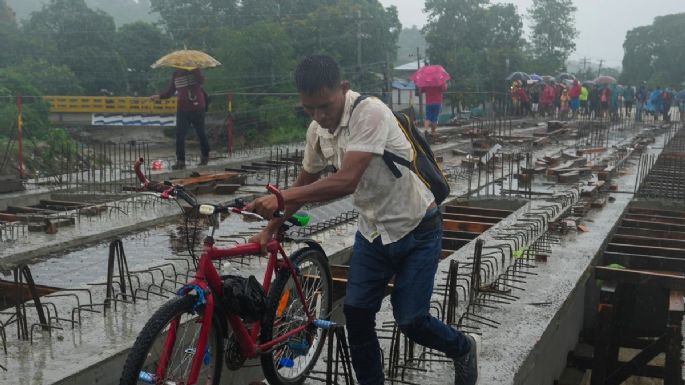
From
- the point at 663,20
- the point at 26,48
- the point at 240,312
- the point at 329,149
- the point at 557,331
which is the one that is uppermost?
the point at 663,20

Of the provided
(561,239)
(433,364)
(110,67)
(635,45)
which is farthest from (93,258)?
(635,45)

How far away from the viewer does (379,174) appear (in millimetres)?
3549

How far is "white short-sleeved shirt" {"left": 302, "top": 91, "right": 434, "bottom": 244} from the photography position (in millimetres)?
3428

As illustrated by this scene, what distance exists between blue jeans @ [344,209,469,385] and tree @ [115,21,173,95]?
39.9 m

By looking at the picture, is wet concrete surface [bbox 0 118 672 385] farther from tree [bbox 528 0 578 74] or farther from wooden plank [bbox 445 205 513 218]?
tree [bbox 528 0 578 74]

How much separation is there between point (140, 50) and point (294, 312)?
40.8 metres

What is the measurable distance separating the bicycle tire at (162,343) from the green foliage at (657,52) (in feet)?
209

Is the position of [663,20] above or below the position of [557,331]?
above

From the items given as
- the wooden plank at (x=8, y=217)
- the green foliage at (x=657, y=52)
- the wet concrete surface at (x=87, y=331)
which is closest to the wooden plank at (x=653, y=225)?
the wet concrete surface at (x=87, y=331)

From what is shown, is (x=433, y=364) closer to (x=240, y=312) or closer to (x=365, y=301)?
(x=365, y=301)

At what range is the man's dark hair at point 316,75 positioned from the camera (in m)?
3.41

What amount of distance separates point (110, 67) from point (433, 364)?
39564mm

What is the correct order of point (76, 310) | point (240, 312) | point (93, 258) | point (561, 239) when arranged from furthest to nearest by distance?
point (561, 239) < point (93, 258) < point (76, 310) < point (240, 312)

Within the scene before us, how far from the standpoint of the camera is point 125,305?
5.57m
